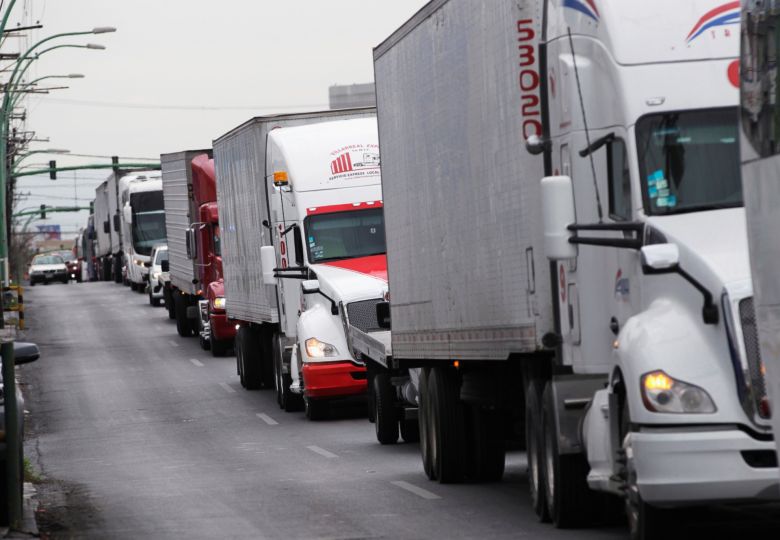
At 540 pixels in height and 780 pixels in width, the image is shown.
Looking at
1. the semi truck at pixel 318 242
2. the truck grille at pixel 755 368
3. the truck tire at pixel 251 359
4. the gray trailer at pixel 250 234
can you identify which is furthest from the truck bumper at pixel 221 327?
the truck grille at pixel 755 368

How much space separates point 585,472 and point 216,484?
591 cm

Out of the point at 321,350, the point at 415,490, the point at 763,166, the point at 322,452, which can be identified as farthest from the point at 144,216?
the point at 763,166

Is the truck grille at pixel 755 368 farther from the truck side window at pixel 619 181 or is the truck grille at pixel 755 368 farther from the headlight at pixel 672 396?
the truck side window at pixel 619 181

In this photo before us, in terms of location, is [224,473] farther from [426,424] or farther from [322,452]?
[426,424]

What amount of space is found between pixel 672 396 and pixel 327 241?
15.1 meters

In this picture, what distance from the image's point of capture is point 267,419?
25.1 metres

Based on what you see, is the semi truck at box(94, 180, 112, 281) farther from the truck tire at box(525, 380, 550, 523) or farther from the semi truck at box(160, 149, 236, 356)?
the truck tire at box(525, 380, 550, 523)

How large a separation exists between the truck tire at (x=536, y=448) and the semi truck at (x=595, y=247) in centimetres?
3

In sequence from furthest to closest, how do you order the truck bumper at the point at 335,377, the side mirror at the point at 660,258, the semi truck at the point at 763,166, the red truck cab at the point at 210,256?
the red truck cab at the point at 210,256
the truck bumper at the point at 335,377
the side mirror at the point at 660,258
the semi truck at the point at 763,166

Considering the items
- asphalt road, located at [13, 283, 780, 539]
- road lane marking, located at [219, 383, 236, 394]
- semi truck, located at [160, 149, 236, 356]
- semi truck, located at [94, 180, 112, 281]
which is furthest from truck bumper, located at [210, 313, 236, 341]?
semi truck, located at [94, 180, 112, 281]

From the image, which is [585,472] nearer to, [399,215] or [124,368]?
[399,215]

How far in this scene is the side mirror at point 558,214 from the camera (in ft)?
32.6

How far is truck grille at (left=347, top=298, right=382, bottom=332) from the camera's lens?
2275cm

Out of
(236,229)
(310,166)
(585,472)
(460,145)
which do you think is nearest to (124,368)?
(236,229)
